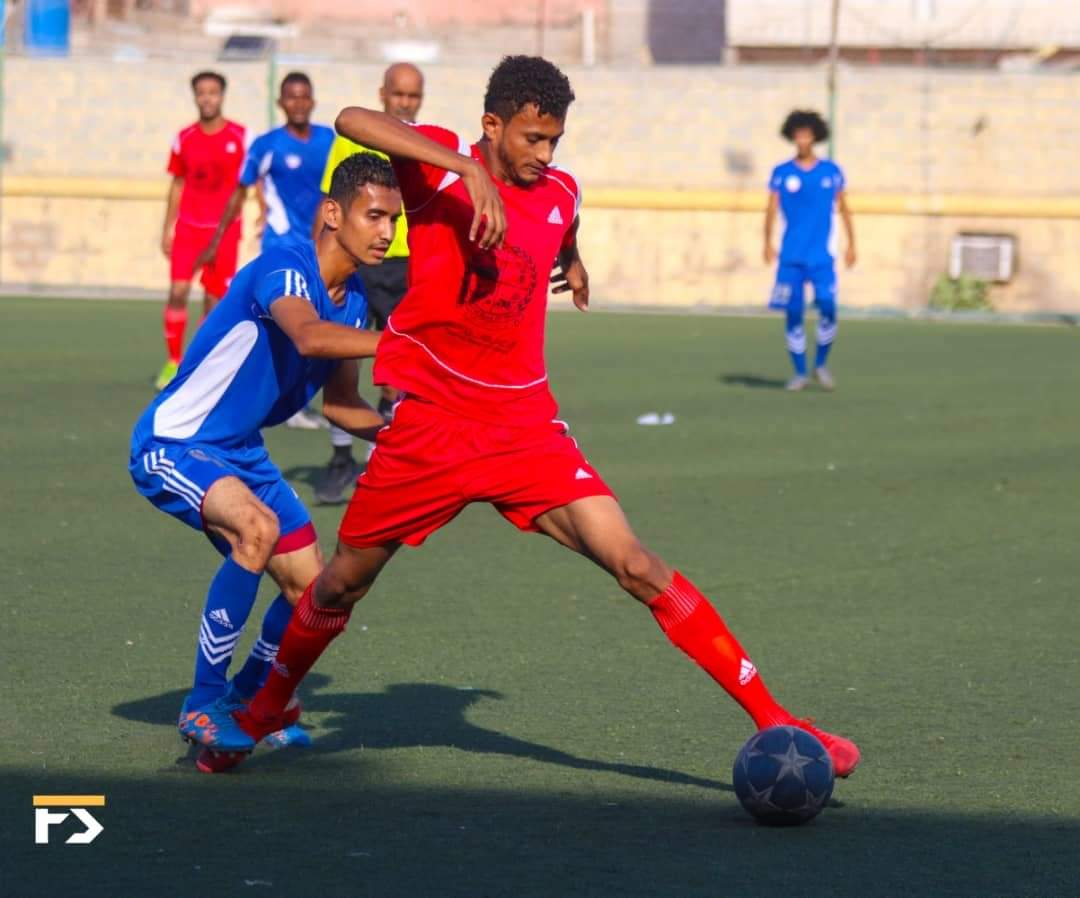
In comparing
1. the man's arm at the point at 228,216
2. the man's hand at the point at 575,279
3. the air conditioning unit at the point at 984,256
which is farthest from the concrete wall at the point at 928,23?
the man's hand at the point at 575,279

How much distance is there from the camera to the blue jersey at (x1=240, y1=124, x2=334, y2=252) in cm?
1343

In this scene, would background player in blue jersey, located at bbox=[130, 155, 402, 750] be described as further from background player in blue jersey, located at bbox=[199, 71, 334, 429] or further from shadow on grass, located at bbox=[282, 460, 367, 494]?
background player in blue jersey, located at bbox=[199, 71, 334, 429]

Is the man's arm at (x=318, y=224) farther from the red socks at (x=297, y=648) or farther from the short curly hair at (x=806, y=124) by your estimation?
the short curly hair at (x=806, y=124)

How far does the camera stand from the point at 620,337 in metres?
23.0

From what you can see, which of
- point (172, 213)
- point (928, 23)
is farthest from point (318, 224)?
point (928, 23)

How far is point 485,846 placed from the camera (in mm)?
5109

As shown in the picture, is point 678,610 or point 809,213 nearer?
point 678,610

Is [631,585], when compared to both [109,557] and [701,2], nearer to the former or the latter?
[109,557]

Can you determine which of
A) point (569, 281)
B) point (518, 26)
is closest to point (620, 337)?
point (518, 26)

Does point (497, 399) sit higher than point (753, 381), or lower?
higher

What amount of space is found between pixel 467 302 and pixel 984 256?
919 inches

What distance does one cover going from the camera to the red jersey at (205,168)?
16.5m

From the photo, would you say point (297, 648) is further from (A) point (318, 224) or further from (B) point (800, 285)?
(B) point (800, 285)

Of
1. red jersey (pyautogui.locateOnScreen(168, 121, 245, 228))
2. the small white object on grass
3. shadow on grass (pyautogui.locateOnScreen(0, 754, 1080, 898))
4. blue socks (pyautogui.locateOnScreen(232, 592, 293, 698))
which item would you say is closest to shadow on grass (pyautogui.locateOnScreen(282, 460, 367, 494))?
the small white object on grass
